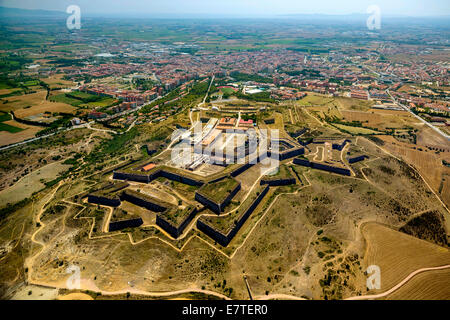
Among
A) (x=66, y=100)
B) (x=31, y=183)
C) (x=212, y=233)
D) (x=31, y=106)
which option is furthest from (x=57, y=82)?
(x=212, y=233)

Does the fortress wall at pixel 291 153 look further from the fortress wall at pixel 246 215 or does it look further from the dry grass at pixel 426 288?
the dry grass at pixel 426 288

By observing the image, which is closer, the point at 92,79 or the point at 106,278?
the point at 106,278

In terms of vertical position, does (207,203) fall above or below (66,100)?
below

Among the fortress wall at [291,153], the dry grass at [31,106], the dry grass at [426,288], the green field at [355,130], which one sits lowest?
the dry grass at [426,288]

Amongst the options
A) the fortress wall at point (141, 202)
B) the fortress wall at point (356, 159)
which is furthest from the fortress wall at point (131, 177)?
the fortress wall at point (356, 159)

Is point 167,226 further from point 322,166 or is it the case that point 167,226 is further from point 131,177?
point 322,166

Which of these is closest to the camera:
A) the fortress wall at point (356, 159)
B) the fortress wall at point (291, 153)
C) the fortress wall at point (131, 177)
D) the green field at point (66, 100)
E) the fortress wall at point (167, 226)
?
the fortress wall at point (167, 226)

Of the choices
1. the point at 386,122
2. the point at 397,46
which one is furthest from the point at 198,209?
the point at 397,46

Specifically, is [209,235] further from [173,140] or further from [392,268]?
[173,140]
